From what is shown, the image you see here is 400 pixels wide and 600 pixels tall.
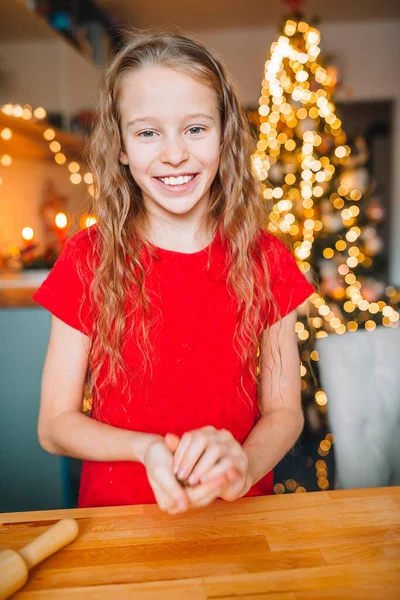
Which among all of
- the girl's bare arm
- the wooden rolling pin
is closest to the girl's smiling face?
the girl's bare arm

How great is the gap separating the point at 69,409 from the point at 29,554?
34 centimetres

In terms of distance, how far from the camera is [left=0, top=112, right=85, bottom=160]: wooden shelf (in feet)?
8.20

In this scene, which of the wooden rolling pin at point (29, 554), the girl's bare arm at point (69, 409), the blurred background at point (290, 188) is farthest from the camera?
the blurred background at point (290, 188)

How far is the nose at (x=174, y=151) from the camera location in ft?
3.09

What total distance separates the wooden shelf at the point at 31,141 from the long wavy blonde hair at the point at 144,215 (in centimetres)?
145

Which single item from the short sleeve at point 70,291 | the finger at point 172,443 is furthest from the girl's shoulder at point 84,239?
the finger at point 172,443

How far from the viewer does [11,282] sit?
2545 mm

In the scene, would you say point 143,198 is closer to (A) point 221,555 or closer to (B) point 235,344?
(B) point 235,344

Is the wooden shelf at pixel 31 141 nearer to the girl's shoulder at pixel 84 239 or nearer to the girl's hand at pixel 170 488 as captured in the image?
the girl's shoulder at pixel 84 239

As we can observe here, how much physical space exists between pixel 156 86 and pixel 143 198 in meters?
0.24

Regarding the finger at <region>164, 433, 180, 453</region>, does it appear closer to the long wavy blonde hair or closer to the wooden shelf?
the long wavy blonde hair

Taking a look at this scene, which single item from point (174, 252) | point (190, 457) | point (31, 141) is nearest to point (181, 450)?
point (190, 457)

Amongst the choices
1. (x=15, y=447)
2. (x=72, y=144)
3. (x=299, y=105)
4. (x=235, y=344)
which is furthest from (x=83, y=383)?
(x=72, y=144)

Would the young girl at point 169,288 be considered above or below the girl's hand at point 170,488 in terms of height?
above
